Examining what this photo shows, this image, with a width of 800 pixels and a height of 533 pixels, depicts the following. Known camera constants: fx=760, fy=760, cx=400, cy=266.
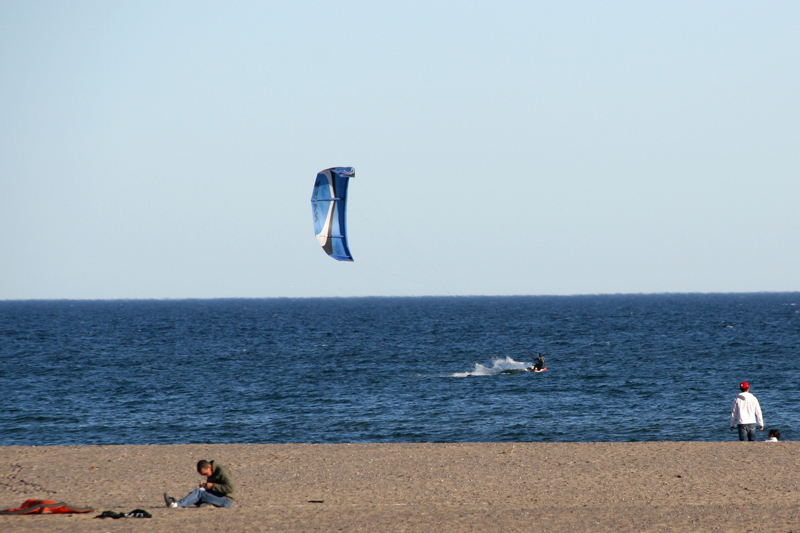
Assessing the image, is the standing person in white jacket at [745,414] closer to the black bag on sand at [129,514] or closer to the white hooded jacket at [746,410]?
the white hooded jacket at [746,410]

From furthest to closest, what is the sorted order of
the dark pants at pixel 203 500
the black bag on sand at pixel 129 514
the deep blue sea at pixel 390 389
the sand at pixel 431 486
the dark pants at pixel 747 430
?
1. the deep blue sea at pixel 390 389
2. the dark pants at pixel 747 430
3. the dark pants at pixel 203 500
4. the black bag on sand at pixel 129 514
5. the sand at pixel 431 486

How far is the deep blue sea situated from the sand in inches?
280

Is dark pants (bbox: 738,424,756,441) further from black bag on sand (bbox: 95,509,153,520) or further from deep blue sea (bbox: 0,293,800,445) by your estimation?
black bag on sand (bbox: 95,509,153,520)

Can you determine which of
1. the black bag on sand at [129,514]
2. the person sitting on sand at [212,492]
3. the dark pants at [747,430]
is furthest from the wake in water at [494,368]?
the black bag on sand at [129,514]

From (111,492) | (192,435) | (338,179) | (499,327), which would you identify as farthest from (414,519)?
(499,327)

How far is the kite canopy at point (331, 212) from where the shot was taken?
2314cm

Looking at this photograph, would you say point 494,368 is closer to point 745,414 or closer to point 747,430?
point 747,430

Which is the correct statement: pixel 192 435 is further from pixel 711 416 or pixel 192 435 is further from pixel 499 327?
pixel 499 327

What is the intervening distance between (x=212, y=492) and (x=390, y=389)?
25828mm

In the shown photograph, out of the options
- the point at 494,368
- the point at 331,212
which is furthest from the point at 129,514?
the point at 494,368

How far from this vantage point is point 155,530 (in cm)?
1148

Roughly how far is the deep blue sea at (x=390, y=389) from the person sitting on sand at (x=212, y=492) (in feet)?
41.0

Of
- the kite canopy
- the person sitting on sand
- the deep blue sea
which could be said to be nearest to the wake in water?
the deep blue sea

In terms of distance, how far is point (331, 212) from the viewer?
77.2ft
